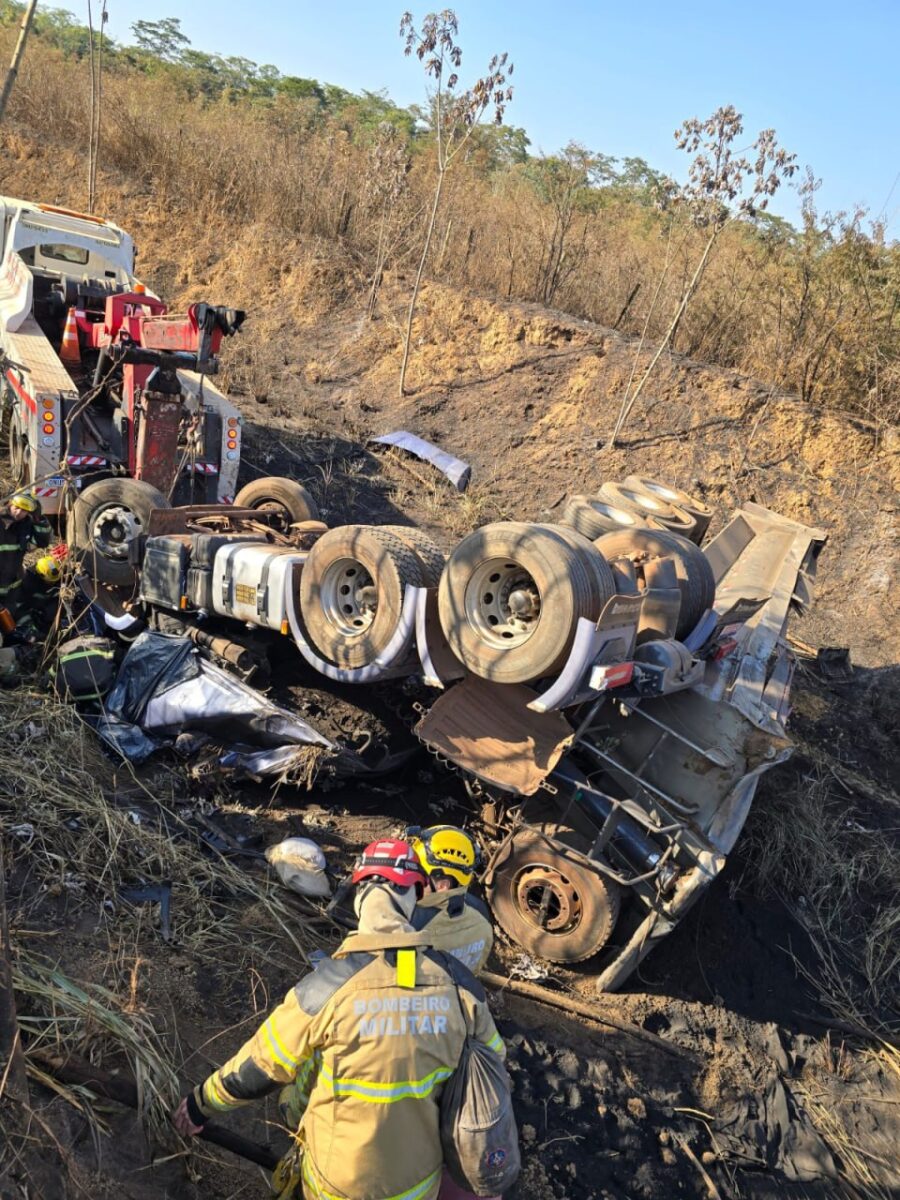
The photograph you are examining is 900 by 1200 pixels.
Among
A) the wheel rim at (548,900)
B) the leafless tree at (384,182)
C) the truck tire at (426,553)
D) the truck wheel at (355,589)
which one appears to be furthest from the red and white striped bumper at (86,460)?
the leafless tree at (384,182)

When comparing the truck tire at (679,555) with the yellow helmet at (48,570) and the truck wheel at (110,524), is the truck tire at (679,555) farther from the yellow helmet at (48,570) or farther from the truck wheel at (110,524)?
the yellow helmet at (48,570)

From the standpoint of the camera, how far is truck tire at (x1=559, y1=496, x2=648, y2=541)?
5508mm

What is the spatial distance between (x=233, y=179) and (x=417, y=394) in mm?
6809

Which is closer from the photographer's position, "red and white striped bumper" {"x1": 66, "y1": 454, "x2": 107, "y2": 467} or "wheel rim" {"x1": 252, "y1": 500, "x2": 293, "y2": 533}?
"wheel rim" {"x1": 252, "y1": 500, "x2": 293, "y2": 533}

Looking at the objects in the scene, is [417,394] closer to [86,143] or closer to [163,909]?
[163,909]

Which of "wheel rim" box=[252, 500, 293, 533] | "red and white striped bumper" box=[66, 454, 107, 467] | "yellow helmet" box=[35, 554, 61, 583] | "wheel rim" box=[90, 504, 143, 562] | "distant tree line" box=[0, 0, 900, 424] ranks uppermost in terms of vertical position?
"distant tree line" box=[0, 0, 900, 424]

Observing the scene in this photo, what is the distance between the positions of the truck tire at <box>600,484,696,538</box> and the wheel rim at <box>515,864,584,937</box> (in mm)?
2935

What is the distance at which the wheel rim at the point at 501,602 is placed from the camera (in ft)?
13.5

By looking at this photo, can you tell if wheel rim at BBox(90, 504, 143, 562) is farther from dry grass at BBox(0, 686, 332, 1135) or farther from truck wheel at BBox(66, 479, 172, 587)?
dry grass at BBox(0, 686, 332, 1135)

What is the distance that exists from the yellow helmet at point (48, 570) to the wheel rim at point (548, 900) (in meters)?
3.85

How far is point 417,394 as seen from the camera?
12.3 meters

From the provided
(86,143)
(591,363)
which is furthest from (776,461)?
(86,143)

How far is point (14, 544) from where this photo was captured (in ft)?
19.2

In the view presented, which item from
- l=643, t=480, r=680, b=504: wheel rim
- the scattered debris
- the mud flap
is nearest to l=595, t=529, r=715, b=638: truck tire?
the mud flap
